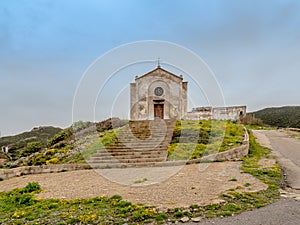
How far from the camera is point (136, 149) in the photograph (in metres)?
9.73

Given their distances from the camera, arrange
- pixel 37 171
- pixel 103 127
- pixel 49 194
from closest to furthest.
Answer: pixel 49 194 < pixel 37 171 < pixel 103 127

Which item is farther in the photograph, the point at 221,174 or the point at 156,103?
the point at 156,103

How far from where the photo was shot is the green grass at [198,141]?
891 cm

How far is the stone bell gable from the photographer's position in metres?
21.8

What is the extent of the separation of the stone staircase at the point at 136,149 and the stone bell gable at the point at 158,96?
8.45m

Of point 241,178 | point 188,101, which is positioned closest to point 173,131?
point 241,178

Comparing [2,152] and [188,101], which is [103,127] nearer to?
[2,152]

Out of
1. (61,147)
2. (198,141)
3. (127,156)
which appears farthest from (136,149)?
(61,147)

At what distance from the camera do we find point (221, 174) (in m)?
6.38

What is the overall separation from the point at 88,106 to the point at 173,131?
5.05 metres

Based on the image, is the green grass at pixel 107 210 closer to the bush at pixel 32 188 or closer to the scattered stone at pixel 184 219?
the scattered stone at pixel 184 219

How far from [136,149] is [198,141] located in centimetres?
284

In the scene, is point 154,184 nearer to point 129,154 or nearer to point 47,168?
point 129,154

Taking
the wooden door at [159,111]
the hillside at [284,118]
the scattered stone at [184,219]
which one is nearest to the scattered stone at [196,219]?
the scattered stone at [184,219]
